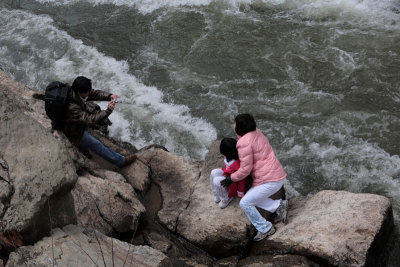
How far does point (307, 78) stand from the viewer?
9.41 meters

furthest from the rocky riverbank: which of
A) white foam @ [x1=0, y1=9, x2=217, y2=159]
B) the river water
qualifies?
the river water

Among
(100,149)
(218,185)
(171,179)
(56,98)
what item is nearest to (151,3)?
→ (100,149)

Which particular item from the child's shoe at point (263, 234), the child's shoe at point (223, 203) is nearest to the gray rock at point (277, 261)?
the child's shoe at point (263, 234)

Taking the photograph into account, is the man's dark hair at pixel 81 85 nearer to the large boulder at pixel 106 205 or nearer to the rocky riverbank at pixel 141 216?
the rocky riverbank at pixel 141 216

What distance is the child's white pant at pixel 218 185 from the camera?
17.8 feet

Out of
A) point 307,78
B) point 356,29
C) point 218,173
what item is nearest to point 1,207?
point 218,173

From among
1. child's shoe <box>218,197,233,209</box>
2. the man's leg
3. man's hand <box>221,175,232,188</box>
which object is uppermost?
man's hand <box>221,175,232,188</box>

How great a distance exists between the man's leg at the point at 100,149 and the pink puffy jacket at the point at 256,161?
199 centimetres

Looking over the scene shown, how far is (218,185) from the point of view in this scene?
5449 mm

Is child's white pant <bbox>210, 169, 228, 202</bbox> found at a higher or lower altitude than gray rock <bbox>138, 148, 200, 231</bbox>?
Answer: higher

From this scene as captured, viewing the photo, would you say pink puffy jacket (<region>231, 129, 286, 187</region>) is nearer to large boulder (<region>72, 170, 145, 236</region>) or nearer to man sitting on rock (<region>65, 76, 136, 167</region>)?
large boulder (<region>72, 170, 145, 236</region>)

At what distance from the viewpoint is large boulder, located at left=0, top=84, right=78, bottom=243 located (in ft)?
11.8

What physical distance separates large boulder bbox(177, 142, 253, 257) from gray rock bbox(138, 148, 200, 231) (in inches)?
5.6

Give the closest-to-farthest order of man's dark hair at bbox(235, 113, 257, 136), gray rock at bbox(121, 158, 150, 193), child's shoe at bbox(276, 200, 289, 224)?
man's dark hair at bbox(235, 113, 257, 136) → child's shoe at bbox(276, 200, 289, 224) → gray rock at bbox(121, 158, 150, 193)
